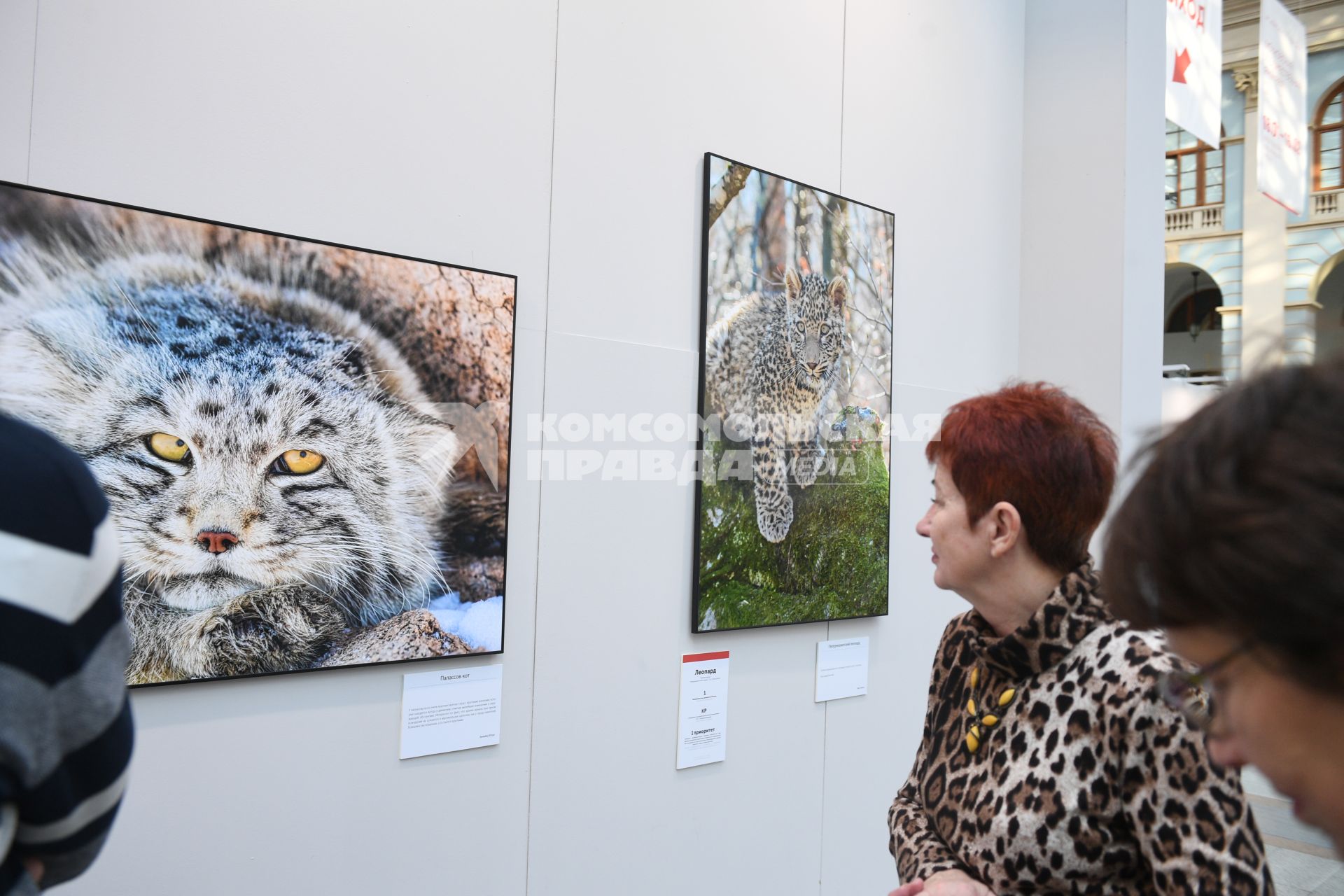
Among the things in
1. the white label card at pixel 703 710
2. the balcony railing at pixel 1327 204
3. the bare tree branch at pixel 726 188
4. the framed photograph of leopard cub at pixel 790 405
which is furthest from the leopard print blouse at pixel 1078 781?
the balcony railing at pixel 1327 204

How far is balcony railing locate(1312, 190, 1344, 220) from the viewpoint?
19047 mm

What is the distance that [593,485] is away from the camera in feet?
9.77

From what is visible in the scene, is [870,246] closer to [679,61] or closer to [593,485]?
[679,61]

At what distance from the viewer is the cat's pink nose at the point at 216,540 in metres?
2.19

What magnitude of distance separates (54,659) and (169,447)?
1.42 m

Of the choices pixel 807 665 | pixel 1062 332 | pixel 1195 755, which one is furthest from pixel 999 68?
pixel 1195 755

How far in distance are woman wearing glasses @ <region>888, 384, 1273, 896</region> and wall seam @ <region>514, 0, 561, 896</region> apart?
3.97ft

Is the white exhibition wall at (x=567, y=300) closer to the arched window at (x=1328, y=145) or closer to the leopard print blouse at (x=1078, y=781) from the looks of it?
the leopard print blouse at (x=1078, y=781)

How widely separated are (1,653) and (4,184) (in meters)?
1.56

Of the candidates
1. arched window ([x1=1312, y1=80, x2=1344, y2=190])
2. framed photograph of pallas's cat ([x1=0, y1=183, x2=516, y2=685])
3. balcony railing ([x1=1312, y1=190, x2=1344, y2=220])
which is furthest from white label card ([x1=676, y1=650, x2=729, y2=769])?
arched window ([x1=1312, y1=80, x2=1344, y2=190])

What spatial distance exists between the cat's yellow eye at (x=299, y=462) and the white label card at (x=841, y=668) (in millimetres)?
2094

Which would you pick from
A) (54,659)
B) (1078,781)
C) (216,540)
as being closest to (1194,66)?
(1078,781)

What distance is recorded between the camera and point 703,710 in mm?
3252

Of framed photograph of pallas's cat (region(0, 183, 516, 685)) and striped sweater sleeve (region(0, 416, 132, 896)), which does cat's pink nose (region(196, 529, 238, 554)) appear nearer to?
framed photograph of pallas's cat (region(0, 183, 516, 685))
